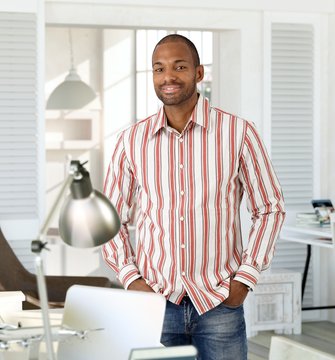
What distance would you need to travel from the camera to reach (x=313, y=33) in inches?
271

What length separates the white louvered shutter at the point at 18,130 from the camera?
6.16 metres

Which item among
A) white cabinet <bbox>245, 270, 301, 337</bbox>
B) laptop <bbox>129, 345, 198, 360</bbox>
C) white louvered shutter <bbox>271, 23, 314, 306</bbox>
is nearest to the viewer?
laptop <bbox>129, 345, 198, 360</bbox>

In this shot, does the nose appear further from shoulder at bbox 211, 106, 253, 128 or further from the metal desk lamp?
the metal desk lamp

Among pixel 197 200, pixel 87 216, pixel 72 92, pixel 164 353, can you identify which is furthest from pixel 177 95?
pixel 72 92

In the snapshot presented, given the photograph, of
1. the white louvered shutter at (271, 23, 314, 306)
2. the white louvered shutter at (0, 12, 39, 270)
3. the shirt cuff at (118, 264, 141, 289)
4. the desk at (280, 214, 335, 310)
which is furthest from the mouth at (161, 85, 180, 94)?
the white louvered shutter at (271, 23, 314, 306)

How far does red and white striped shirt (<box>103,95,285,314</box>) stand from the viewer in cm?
271

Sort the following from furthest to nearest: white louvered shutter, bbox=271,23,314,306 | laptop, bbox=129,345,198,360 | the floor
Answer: white louvered shutter, bbox=271,23,314,306
the floor
laptop, bbox=129,345,198,360

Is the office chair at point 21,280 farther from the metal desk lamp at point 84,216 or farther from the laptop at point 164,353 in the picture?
the laptop at point 164,353

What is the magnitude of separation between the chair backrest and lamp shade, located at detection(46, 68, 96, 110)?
4.36m

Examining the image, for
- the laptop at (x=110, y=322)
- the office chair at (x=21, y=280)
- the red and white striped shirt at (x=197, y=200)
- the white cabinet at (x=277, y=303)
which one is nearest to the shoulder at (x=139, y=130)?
the red and white striped shirt at (x=197, y=200)

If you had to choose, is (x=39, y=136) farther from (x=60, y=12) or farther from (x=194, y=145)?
(x=194, y=145)

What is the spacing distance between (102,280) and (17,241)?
625 mm

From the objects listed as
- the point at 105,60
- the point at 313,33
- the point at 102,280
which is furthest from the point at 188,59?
the point at 105,60

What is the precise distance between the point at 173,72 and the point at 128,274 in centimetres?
61
